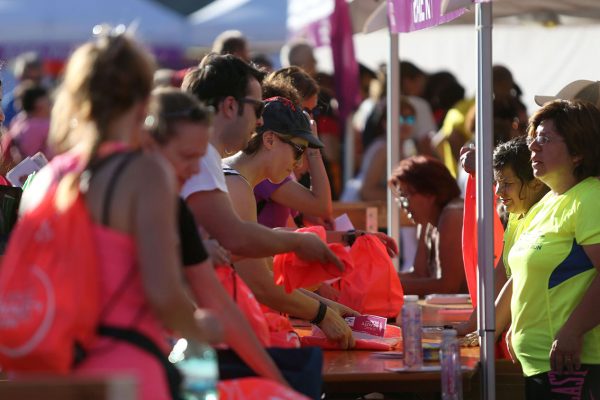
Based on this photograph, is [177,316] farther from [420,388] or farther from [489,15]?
[489,15]

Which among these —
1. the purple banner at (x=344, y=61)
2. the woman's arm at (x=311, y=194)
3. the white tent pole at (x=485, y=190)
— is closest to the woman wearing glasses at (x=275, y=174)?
the white tent pole at (x=485, y=190)

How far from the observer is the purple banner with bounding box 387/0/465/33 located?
4449 mm

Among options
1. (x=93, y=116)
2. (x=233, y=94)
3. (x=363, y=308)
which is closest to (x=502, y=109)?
(x=363, y=308)

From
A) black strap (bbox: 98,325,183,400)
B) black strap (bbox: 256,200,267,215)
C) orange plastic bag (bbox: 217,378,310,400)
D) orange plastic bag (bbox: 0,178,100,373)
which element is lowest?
orange plastic bag (bbox: 217,378,310,400)

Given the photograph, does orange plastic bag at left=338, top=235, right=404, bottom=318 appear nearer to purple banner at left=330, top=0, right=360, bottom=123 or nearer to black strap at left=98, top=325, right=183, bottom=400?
black strap at left=98, top=325, right=183, bottom=400

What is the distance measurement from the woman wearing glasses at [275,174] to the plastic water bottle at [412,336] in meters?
0.34

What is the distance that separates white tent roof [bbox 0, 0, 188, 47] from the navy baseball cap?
25.9 ft

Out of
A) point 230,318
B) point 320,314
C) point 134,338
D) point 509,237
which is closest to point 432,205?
point 509,237

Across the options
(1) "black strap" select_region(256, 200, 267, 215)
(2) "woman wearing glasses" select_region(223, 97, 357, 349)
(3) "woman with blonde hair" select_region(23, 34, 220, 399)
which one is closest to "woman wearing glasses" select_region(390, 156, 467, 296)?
(1) "black strap" select_region(256, 200, 267, 215)

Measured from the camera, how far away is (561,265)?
13.3ft

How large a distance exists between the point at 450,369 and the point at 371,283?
1.29 m

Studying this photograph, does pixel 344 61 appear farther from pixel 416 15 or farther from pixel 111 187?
pixel 111 187

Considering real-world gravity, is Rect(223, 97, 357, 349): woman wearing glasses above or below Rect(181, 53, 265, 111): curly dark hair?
below

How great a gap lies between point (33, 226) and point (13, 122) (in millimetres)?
7882
